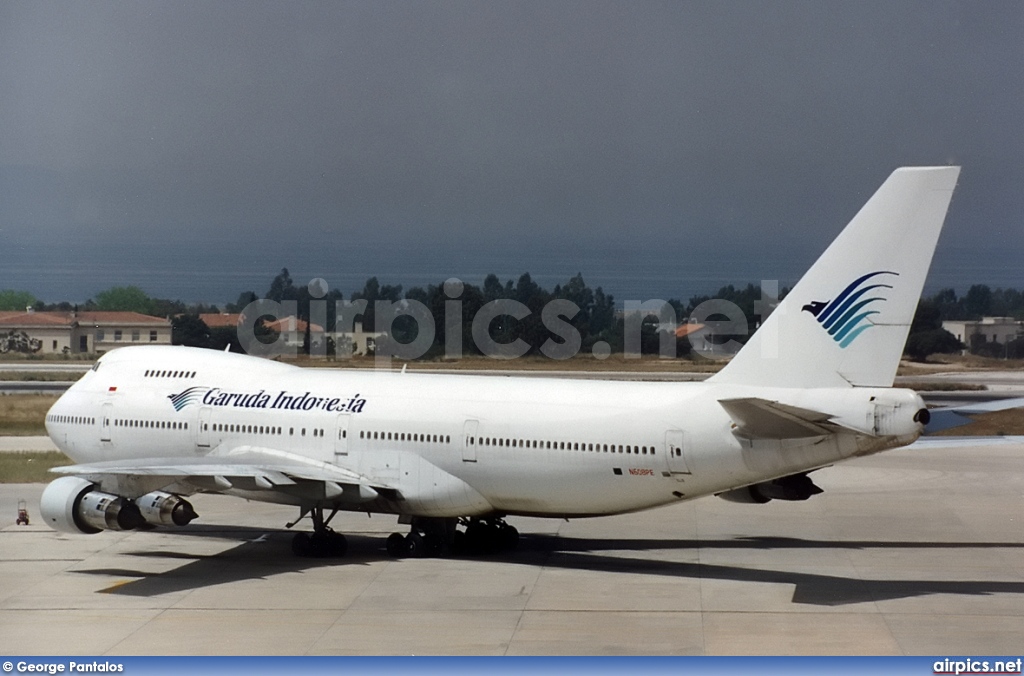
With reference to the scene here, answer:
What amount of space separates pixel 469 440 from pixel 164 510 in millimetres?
6561

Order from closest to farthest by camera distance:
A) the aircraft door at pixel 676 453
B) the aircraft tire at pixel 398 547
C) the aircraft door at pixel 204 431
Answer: the aircraft door at pixel 676 453 < the aircraft tire at pixel 398 547 < the aircraft door at pixel 204 431

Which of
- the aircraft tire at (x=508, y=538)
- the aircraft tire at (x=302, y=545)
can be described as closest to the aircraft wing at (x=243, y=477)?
the aircraft tire at (x=302, y=545)

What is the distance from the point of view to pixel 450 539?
30688 millimetres

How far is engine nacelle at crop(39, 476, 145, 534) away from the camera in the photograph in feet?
91.7

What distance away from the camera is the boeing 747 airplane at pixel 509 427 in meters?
24.8

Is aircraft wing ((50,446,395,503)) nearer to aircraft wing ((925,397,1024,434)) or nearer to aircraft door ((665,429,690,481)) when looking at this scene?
aircraft door ((665,429,690,481))

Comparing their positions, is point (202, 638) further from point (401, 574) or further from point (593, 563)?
point (593, 563)

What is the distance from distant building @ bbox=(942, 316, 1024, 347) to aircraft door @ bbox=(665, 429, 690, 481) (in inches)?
1787

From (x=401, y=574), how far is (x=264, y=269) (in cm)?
9275

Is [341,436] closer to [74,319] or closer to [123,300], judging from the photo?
[74,319]

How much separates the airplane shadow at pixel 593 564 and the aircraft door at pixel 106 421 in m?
3.37

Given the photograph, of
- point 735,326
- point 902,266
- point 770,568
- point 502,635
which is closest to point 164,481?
point 502,635

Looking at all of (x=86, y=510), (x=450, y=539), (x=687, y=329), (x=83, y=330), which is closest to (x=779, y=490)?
(x=450, y=539)

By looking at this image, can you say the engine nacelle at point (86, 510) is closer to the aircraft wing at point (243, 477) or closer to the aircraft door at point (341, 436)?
the aircraft wing at point (243, 477)
